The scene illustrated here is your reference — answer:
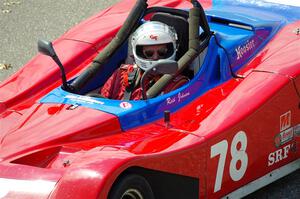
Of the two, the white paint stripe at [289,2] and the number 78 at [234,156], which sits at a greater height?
the white paint stripe at [289,2]

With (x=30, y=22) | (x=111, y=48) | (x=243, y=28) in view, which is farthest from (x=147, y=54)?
(x=30, y=22)

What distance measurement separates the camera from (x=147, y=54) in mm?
5277

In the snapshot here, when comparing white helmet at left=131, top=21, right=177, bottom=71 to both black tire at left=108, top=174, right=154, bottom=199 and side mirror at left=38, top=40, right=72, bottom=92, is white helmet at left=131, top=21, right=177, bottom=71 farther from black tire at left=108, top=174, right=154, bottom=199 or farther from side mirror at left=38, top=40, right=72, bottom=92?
black tire at left=108, top=174, right=154, bottom=199

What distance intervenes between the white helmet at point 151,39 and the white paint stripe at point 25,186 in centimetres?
138

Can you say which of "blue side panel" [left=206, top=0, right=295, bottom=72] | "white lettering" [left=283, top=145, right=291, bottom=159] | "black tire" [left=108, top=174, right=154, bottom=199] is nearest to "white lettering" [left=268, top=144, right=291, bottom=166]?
"white lettering" [left=283, top=145, right=291, bottom=159]

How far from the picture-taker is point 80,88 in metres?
5.46

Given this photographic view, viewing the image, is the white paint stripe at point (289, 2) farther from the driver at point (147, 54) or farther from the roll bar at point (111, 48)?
the driver at point (147, 54)

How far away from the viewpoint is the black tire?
4.16 metres

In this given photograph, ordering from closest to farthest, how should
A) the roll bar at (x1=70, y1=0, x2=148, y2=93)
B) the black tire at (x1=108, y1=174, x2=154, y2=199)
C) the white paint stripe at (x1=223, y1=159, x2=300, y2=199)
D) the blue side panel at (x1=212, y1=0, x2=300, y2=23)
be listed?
the black tire at (x1=108, y1=174, x2=154, y2=199) < the white paint stripe at (x1=223, y1=159, x2=300, y2=199) < the roll bar at (x1=70, y1=0, x2=148, y2=93) < the blue side panel at (x1=212, y1=0, x2=300, y2=23)

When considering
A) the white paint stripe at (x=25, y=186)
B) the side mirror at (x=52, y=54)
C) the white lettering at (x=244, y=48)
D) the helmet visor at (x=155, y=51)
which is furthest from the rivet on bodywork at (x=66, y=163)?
the white lettering at (x=244, y=48)

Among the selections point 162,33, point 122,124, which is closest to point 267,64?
point 162,33

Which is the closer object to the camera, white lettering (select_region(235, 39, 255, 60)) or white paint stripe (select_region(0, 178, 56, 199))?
white paint stripe (select_region(0, 178, 56, 199))

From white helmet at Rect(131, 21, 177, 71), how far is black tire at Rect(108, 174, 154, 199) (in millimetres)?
1129

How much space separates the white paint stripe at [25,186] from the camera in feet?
13.6
